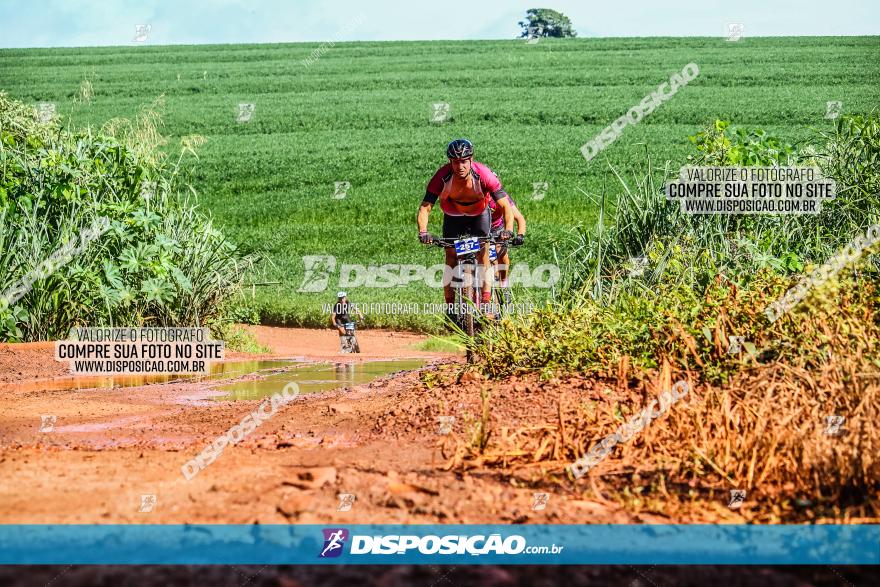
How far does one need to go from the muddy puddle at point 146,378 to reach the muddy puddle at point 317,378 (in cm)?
41

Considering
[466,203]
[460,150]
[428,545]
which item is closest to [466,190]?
[466,203]

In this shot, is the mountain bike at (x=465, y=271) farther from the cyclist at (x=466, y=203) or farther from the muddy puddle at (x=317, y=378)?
the muddy puddle at (x=317, y=378)

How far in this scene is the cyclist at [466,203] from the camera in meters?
9.19

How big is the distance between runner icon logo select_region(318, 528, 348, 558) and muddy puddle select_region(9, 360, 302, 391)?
594cm

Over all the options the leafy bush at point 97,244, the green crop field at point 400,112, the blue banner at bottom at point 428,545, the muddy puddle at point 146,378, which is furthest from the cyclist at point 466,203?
the blue banner at bottom at point 428,545

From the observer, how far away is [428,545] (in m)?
3.62

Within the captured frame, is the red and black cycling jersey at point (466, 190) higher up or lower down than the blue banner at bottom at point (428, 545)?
higher up

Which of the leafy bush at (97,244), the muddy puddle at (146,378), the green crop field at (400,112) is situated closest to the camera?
the muddy puddle at (146,378)

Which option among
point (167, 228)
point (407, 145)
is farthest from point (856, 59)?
point (167, 228)

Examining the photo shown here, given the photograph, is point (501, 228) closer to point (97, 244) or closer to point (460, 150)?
point (460, 150)

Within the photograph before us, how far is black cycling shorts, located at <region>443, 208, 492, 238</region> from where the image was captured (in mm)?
9539

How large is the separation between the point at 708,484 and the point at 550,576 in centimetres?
130

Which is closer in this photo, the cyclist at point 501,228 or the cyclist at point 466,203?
the cyclist at point 466,203

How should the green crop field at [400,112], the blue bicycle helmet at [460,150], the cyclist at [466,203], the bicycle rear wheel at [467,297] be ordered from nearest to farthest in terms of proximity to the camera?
the bicycle rear wheel at [467,297] → the blue bicycle helmet at [460,150] → the cyclist at [466,203] → the green crop field at [400,112]
